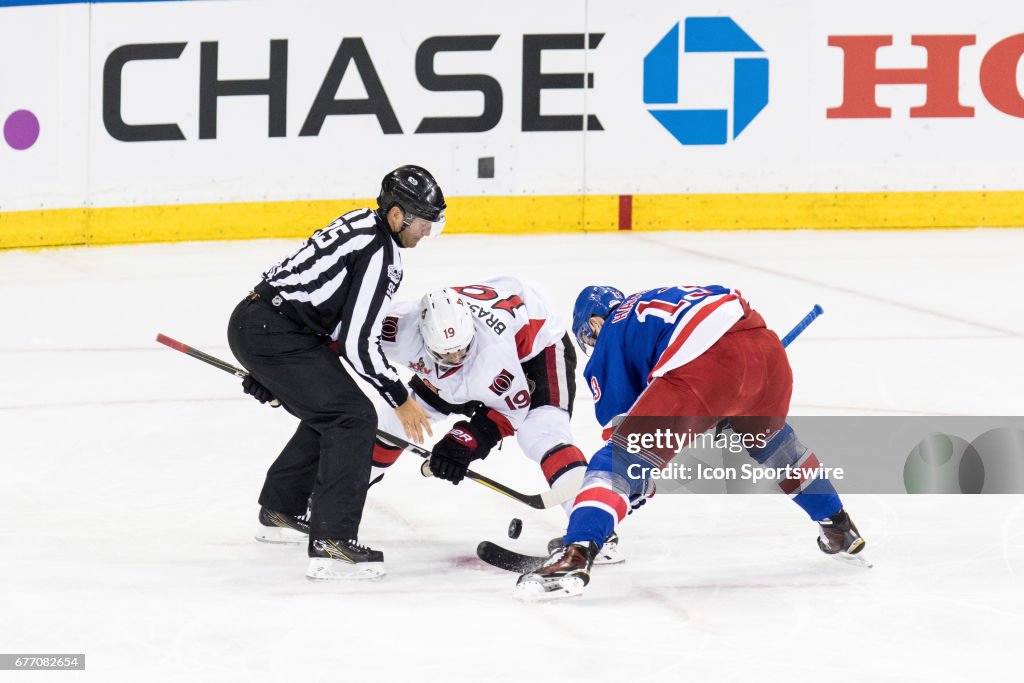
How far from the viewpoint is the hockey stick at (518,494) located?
3936 mm

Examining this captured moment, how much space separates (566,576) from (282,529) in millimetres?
934

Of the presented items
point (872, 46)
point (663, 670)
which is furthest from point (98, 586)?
point (872, 46)

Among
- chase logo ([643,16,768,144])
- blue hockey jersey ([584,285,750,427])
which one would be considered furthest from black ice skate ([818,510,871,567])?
chase logo ([643,16,768,144])

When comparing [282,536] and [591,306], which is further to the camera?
[282,536]

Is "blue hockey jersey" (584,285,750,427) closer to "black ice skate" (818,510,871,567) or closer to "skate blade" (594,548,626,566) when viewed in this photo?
"skate blade" (594,548,626,566)

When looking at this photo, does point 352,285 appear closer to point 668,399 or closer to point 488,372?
point 488,372

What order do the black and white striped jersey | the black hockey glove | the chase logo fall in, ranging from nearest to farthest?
the black and white striped jersey
the black hockey glove
the chase logo

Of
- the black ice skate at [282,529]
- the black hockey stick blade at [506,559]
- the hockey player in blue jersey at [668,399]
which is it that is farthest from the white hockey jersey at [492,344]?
the black ice skate at [282,529]

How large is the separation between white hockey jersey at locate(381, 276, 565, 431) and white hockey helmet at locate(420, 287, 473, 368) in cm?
8

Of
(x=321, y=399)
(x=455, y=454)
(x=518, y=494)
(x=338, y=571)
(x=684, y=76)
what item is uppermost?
(x=684, y=76)

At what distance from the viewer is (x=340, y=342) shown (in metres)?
3.71

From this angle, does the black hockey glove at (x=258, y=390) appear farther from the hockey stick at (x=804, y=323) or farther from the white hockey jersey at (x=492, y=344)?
the hockey stick at (x=804, y=323)

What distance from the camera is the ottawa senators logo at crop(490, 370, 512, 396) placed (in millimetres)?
3932

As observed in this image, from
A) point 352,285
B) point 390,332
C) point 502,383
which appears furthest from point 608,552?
point 352,285
